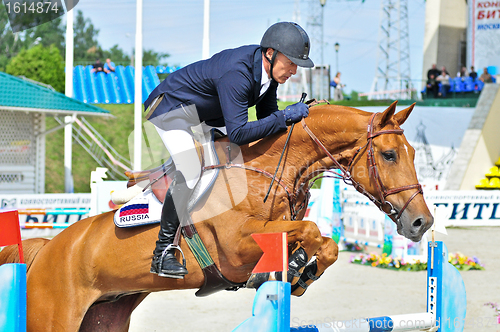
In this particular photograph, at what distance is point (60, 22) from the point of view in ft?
150

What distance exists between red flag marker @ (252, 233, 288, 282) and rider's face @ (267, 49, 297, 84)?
0.91 metres

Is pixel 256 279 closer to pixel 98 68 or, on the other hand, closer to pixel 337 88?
pixel 337 88

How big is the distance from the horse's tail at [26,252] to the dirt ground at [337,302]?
5.45ft

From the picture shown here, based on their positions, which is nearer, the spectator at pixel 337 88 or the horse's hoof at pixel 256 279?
the horse's hoof at pixel 256 279

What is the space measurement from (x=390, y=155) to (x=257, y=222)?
0.75 m

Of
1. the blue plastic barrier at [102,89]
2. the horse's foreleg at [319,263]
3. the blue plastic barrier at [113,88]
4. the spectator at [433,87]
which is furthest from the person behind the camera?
the blue plastic barrier at [113,88]

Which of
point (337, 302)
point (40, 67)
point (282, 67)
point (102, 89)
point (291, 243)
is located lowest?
point (337, 302)

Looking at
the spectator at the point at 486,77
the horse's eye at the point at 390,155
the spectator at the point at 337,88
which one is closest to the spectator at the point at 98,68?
the spectator at the point at 337,88

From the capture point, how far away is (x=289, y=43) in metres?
2.53

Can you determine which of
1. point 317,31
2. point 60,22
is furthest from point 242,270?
point 60,22

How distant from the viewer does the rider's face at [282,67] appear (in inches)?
101

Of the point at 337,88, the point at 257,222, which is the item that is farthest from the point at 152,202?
the point at 337,88

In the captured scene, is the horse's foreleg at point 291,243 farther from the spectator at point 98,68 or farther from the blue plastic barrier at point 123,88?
the spectator at point 98,68

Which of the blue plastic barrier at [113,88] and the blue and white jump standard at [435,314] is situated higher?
the blue plastic barrier at [113,88]
